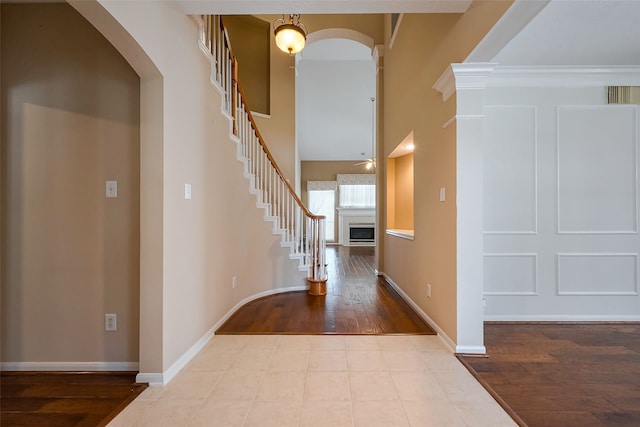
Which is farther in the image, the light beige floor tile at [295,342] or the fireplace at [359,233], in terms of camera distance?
the fireplace at [359,233]

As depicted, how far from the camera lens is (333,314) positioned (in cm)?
292

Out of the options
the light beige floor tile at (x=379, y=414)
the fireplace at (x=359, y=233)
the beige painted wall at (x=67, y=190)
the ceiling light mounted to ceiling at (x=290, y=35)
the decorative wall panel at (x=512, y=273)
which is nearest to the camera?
the light beige floor tile at (x=379, y=414)

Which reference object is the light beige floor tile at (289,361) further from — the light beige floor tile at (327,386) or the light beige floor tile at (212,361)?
the light beige floor tile at (212,361)

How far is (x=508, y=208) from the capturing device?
275 cm

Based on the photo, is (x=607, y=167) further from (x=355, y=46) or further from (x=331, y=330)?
(x=355, y=46)

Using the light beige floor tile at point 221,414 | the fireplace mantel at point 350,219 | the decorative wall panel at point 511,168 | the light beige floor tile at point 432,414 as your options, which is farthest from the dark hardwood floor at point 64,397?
the fireplace mantel at point 350,219

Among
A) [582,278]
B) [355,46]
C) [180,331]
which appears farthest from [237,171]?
[355,46]

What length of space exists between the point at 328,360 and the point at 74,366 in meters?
1.75

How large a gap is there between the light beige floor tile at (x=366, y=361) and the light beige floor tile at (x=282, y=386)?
1.21 ft

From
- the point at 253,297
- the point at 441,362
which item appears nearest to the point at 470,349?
the point at 441,362

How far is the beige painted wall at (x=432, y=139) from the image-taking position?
6.86ft

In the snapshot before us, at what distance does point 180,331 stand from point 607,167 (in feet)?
13.6

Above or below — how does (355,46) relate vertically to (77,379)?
above

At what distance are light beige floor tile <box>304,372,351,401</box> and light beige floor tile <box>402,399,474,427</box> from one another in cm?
35
